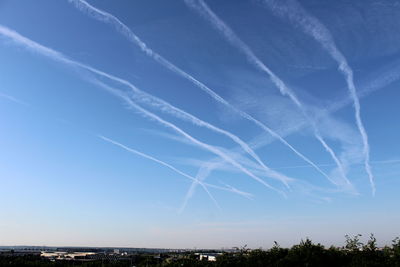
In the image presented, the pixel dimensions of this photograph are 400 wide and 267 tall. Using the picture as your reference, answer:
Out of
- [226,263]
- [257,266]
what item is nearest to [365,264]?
[257,266]

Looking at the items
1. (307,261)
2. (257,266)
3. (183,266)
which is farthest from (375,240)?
(183,266)

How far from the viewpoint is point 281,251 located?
101 ft

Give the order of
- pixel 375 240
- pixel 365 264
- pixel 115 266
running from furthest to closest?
pixel 115 266, pixel 375 240, pixel 365 264

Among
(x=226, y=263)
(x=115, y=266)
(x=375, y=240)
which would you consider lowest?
(x=115, y=266)

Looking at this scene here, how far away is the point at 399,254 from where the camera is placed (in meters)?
25.7

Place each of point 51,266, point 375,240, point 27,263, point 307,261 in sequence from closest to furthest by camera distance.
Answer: point 307,261 < point 375,240 < point 51,266 < point 27,263

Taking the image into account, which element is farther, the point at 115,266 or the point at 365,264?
the point at 115,266

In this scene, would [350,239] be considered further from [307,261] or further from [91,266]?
[91,266]

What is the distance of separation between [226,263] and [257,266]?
96.0 inches

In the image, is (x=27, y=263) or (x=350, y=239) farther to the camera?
(x=27, y=263)

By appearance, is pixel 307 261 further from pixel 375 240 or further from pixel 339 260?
pixel 375 240

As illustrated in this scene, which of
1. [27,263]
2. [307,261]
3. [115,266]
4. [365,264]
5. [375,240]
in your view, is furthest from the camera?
[115,266]

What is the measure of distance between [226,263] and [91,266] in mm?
35696

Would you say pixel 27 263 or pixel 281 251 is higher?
pixel 281 251
